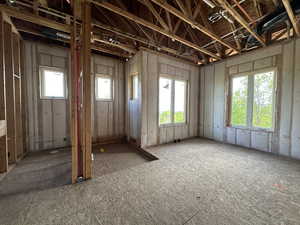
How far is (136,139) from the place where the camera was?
177 inches

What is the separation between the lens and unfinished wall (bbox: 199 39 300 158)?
11.0 ft

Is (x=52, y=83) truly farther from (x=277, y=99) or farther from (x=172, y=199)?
(x=277, y=99)

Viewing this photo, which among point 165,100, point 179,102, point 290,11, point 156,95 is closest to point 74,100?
point 156,95

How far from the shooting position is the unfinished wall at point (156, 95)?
4.15 metres

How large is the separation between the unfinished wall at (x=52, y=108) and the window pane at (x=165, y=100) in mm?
1915

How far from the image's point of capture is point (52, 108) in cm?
406

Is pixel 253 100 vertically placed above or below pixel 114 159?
above

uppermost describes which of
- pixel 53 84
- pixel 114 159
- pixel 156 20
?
pixel 156 20

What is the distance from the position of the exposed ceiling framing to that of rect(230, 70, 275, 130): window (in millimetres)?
977

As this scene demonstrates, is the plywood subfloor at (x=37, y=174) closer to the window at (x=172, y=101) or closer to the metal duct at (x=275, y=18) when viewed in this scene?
the window at (x=172, y=101)

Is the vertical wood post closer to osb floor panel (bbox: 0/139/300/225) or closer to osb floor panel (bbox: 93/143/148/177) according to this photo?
osb floor panel (bbox: 0/139/300/225)

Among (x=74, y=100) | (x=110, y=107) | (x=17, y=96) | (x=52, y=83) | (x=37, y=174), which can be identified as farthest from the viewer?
(x=110, y=107)

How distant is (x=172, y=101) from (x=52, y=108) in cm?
406

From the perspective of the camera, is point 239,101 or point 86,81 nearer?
point 86,81
